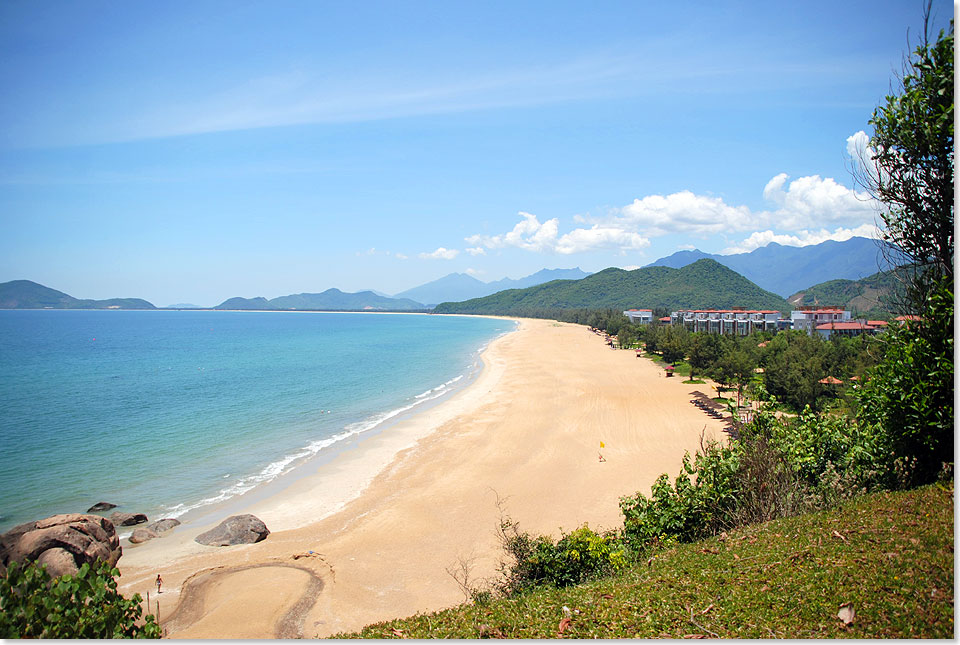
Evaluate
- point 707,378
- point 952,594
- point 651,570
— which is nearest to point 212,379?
point 707,378

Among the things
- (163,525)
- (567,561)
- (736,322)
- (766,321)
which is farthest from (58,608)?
(766,321)

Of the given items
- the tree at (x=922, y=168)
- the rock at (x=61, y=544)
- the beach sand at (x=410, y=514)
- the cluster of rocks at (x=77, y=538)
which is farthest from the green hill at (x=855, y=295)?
the rock at (x=61, y=544)

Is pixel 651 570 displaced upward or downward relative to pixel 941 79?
downward

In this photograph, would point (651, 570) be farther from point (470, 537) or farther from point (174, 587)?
point (174, 587)

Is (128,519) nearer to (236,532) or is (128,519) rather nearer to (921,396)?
(236,532)

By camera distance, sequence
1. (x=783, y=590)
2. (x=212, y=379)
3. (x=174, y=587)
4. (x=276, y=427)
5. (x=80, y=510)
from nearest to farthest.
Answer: (x=783, y=590) < (x=174, y=587) < (x=80, y=510) < (x=276, y=427) < (x=212, y=379)

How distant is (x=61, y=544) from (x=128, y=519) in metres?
4.83

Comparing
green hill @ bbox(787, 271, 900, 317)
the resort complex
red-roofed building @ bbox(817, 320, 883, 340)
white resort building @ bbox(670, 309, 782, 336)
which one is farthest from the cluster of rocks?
white resort building @ bbox(670, 309, 782, 336)

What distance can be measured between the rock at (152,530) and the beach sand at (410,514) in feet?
1.46

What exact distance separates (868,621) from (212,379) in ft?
157

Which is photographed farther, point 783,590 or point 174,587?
point 174,587

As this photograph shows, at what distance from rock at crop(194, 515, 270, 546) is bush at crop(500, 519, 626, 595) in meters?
8.63

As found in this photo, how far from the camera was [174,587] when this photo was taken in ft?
36.2

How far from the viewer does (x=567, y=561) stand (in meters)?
7.55
